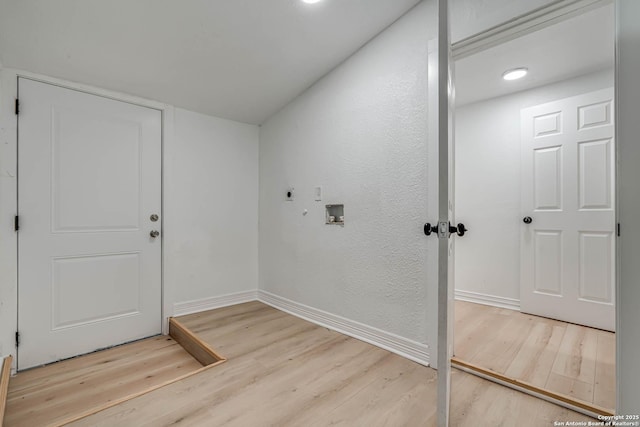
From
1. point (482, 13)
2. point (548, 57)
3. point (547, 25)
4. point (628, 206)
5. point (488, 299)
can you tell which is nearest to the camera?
point (628, 206)

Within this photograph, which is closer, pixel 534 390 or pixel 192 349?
pixel 534 390

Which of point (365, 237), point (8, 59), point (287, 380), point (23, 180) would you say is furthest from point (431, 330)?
point (8, 59)

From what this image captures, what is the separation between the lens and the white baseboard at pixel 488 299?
2707 mm

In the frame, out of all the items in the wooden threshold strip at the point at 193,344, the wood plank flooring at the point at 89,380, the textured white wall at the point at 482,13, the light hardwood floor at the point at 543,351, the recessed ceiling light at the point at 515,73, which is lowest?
the wood plank flooring at the point at 89,380

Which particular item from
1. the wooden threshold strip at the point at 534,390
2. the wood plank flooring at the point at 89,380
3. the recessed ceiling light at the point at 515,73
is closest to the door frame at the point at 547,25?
the wooden threshold strip at the point at 534,390

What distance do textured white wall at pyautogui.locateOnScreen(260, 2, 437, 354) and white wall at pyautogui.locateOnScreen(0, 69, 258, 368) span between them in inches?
17.1

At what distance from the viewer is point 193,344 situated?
6.76ft

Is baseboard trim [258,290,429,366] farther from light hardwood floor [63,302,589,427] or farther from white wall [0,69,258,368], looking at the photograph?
white wall [0,69,258,368]

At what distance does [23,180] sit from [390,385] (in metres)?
2.61

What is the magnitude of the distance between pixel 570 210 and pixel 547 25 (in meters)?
1.67

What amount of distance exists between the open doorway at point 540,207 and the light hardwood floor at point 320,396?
27cm

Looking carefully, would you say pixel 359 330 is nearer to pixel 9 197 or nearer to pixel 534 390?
pixel 534 390

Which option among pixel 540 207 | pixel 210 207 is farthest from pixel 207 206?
pixel 540 207

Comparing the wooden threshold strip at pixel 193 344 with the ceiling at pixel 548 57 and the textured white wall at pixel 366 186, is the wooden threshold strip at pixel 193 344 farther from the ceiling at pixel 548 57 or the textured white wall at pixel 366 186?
the ceiling at pixel 548 57
